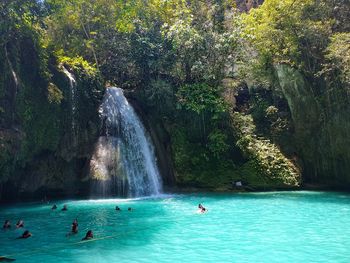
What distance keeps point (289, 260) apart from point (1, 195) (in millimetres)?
17380

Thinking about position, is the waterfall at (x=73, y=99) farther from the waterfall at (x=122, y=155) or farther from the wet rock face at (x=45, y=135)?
the waterfall at (x=122, y=155)

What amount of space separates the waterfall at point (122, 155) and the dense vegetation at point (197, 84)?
2.88ft

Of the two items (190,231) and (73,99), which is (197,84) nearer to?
(73,99)

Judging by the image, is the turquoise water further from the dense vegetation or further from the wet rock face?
Result: the dense vegetation

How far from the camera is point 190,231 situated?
1388 cm

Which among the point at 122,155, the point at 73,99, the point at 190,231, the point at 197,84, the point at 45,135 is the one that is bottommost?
the point at 190,231

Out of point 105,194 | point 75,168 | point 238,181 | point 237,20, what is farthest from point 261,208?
point 237,20

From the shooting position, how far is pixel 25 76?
21.0 meters

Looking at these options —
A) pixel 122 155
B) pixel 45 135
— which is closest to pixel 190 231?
pixel 122 155

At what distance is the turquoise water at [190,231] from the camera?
35.9 feet

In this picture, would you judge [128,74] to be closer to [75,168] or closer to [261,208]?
[75,168]

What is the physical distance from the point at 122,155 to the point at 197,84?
7.71m

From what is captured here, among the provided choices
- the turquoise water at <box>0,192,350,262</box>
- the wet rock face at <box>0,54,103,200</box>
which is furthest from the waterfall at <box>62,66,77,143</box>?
the turquoise water at <box>0,192,350,262</box>

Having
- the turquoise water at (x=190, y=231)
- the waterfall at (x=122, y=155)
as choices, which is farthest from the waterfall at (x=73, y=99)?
the turquoise water at (x=190, y=231)
